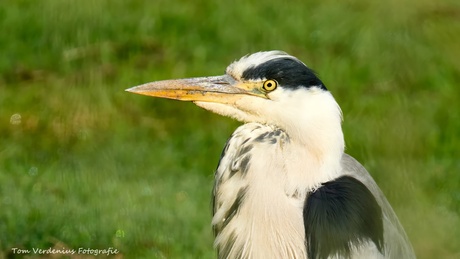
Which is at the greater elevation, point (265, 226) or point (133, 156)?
point (265, 226)

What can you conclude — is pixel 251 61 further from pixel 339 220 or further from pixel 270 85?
pixel 339 220

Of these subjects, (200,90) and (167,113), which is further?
(167,113)

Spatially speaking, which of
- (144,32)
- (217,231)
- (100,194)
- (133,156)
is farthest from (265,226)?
(144,32)

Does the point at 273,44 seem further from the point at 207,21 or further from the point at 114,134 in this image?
the point at 114,134

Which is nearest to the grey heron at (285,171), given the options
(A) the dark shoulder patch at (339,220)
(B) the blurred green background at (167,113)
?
(A) the dark shoulder patch at (339,220)

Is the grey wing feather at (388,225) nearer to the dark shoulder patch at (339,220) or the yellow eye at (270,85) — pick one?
the dark shoulder patch at (339,220)

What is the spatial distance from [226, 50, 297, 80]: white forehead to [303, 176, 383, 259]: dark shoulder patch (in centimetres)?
53

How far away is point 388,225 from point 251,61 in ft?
2.82

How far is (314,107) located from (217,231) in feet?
2.36

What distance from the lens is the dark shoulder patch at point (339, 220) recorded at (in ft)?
10.7

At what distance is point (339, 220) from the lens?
129 inches

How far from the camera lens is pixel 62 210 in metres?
4.95

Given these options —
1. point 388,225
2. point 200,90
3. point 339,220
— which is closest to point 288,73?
point 200,90

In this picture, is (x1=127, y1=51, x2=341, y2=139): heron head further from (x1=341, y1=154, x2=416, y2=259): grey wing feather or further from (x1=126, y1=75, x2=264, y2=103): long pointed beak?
(x1=341, y1=154, x2=416, y2=259): grey wing feather
